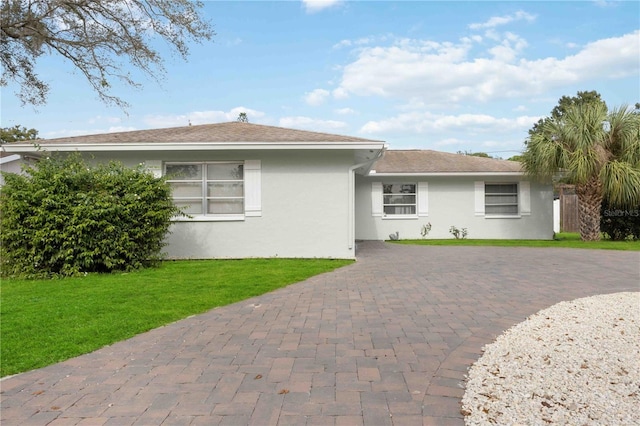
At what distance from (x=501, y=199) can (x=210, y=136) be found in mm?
12152

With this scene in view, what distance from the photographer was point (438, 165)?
16.4 meters

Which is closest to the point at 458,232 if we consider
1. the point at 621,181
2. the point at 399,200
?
the point at 399,200

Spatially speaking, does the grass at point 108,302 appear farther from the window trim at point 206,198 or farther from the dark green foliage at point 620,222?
the dark green foliage at point 620,222

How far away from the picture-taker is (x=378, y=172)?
15719mm

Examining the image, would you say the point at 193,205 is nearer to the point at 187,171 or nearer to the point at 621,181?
the point at 187,171

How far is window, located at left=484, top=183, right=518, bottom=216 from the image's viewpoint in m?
16.2

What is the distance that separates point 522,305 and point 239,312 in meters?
3.92

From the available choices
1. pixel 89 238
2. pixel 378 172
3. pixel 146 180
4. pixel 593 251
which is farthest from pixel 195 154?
pixel 593 251

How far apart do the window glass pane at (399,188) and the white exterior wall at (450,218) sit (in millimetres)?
211

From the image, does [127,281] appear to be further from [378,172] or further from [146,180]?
[378,172]

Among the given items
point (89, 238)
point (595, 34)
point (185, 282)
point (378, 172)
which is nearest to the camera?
point (185, 282)

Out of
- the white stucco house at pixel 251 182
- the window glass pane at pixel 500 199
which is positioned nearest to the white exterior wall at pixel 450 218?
the window glass pane at pixel 500 199

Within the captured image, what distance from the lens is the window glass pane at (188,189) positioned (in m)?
10.5

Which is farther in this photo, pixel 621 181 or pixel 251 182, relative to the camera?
pixel 621 181
